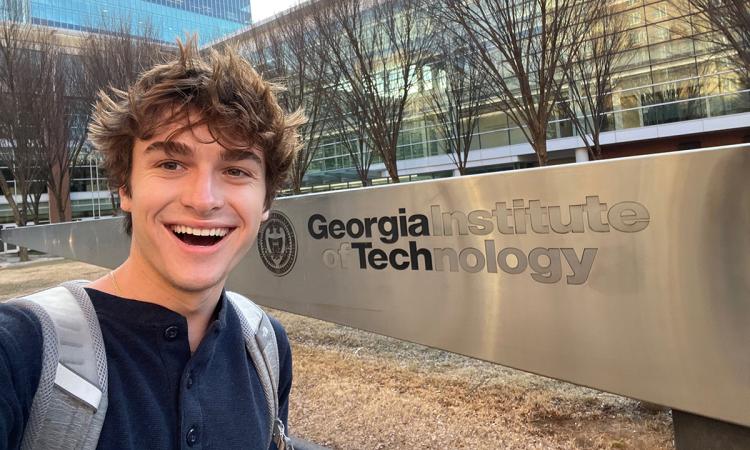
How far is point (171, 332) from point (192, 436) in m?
0.21

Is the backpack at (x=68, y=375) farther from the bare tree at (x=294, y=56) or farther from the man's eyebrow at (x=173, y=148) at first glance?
the bare tree at (x=294, y=56)

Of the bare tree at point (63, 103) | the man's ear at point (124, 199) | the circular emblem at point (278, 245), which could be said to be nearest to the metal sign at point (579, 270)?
the circular emblem at point (278, 245)

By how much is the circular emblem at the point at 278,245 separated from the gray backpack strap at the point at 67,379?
3.63 meters

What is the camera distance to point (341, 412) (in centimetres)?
347

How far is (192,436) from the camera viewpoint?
1.00 m

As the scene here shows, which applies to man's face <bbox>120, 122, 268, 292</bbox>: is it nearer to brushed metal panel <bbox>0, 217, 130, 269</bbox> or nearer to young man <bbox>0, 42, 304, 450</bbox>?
young man <bbox>0, 42, 304, 450</bbox>

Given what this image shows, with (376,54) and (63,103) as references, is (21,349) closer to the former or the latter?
(376,54)

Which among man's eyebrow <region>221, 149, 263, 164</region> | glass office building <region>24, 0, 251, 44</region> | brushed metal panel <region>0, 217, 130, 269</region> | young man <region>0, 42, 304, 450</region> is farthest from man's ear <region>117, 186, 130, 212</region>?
glass office building <region>24, 0, 251, 44</region>

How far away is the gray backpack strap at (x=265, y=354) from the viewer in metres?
1.24

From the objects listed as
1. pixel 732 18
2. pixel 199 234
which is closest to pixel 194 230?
pixel 199 234

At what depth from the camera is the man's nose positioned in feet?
3.62

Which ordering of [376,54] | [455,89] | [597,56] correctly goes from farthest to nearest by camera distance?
[455,89]
[376,54]
[597,56]

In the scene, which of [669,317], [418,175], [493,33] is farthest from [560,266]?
[418,175]

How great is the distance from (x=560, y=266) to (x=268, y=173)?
2001 millimetres
